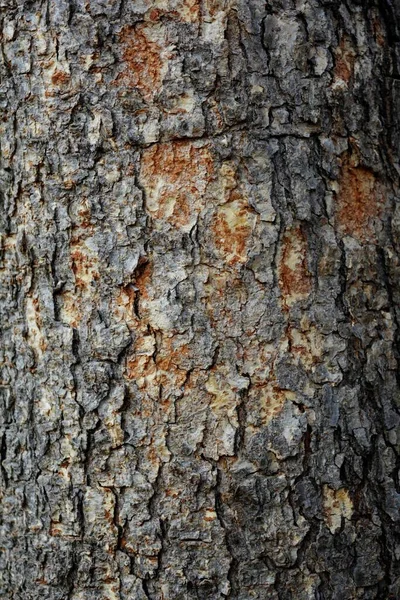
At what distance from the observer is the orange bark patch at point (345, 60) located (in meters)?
1.82

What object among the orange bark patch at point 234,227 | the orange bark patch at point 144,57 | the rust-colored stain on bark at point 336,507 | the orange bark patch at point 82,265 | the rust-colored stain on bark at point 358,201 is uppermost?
the orange bark patch at point 144,57

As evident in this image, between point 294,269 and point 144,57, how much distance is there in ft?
2.01

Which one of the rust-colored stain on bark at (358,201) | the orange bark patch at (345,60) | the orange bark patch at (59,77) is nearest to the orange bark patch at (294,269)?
the rust-colored stain on bark at (358,201)

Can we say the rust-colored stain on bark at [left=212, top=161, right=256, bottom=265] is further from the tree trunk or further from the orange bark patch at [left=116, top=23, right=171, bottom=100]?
the orange bark patch at [left=116, top=23, right=171, bottom=100]

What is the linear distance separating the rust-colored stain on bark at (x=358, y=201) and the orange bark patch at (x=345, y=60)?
0.68 feet

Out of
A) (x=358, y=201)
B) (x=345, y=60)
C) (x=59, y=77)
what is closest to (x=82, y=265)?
(x=59, y=77)

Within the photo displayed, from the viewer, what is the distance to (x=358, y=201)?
186 centimetres

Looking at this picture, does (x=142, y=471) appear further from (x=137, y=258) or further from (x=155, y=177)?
(x=155, y=177)

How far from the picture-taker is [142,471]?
176 centimetres

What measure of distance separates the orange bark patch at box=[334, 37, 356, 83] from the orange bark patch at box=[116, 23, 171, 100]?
0.43 metres

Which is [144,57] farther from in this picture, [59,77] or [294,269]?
[294,269]

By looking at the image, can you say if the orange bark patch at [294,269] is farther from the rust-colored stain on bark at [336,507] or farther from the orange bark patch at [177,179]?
the rust-colored stain on bark at [336,507]

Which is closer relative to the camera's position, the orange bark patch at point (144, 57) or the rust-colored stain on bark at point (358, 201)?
the orange bark patch at point (144, 57)

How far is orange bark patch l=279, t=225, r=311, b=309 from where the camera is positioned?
5.74ft
